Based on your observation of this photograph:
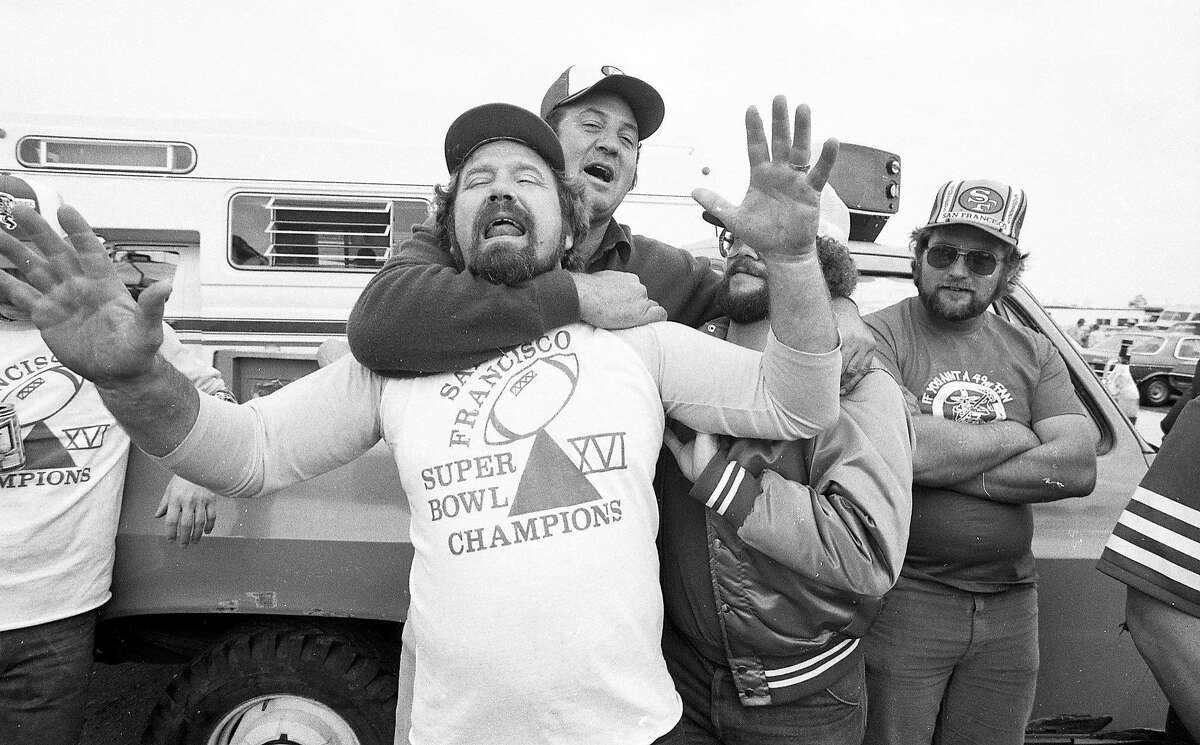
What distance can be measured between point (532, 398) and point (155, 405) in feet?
2.29

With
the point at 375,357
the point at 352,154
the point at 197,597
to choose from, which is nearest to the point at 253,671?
the point at 197,597

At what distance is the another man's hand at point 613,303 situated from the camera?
1688 millimetres

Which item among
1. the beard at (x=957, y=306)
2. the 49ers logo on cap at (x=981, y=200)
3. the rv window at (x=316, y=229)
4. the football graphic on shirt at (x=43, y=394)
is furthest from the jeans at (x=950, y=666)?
the rv window at (x=316, y=229)

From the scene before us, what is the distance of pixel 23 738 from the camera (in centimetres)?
214

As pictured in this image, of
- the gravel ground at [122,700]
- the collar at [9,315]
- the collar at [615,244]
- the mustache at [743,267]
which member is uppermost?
the mustache at [743,267]

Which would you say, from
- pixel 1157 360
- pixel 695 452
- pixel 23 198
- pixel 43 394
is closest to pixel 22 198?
pixel 23 198

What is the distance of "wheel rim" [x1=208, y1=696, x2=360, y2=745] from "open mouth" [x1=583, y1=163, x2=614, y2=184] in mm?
1855

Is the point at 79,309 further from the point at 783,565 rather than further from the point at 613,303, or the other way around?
the point at 783,565

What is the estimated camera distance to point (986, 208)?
2.49 metres

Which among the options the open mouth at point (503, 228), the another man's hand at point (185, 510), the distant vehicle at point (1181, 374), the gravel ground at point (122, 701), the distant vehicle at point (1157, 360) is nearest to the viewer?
the open mouth at point (503, 228)

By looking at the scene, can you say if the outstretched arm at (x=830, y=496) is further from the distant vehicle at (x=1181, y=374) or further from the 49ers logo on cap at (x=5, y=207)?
the distant vehicle at (x=1181, y=374)

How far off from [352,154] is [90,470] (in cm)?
515

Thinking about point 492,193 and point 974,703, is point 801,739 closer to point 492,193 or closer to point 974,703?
point 974,703

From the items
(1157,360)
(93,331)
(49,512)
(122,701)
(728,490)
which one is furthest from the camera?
(1157,360)
